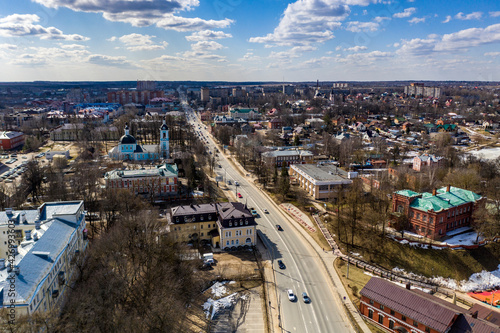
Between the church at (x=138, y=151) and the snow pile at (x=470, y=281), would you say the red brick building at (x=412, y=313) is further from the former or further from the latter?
the church at (x=138, y=151)

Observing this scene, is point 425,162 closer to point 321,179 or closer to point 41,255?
point 321,179

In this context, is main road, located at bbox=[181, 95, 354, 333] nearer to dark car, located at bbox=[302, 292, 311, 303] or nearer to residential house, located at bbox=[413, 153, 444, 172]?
dark car, located at bbox=[302, 292, 311, 303]

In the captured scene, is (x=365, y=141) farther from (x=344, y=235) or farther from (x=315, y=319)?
(x=315, y=319)

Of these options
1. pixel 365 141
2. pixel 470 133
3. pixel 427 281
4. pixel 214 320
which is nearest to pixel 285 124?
pixel 365 141

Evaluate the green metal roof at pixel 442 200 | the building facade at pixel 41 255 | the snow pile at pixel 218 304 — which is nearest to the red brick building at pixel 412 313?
the snow pile at pixel 218 304

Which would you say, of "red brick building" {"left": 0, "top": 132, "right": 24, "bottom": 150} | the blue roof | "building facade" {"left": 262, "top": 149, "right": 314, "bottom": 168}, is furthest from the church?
the blue roof
